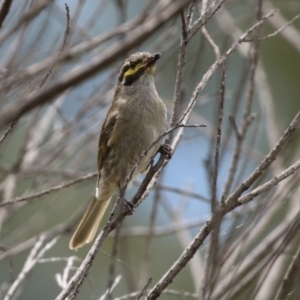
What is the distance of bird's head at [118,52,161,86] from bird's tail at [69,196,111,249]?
0.97 meters

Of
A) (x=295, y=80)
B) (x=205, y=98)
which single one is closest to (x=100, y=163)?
(x=205, y=98)

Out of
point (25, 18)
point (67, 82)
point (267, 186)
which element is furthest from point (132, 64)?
point (67, 82)

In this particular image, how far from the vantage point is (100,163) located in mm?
4969

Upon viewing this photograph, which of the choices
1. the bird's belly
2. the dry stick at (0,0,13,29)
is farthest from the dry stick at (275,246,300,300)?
the bird's belly

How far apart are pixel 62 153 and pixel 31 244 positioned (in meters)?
0.65

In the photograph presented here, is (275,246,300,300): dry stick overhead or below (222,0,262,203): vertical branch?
below

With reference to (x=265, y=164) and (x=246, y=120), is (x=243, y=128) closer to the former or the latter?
(x=246, y=120)

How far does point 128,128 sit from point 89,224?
2.73 ft

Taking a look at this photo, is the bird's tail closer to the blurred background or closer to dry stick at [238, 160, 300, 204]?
the blurred background

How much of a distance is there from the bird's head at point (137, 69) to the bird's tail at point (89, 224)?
97 cm

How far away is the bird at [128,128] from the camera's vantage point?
4.62 meters

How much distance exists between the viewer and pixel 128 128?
470cm

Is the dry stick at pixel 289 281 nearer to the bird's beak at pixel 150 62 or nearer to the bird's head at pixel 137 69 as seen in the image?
the bird's beak at pixel 150 62

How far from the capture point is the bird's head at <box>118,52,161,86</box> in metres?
4.71
